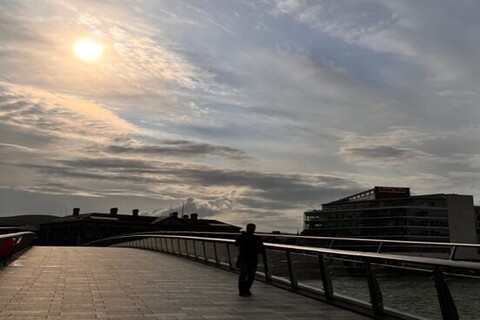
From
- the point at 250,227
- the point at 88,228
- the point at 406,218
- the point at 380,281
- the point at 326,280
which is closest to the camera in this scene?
the point at 380,281

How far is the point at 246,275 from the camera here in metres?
10.2

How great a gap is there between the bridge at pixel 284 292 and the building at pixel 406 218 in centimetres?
10367

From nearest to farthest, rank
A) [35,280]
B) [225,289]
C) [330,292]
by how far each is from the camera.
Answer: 1. [330,292]
2. [225,289]
3. [35,280]

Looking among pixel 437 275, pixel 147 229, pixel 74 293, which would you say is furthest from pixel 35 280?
pixel 147 229

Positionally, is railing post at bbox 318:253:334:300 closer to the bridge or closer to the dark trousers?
the bridge

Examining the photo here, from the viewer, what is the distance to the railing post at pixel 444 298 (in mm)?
6117

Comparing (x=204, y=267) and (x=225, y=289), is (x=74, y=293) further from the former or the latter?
(x=204, y=267)

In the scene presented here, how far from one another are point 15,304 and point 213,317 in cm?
334

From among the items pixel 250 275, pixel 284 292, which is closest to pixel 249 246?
pixel 250 275

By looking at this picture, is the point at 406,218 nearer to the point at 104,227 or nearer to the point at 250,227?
the point at 104,227

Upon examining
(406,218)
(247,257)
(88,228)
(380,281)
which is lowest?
(380,281)

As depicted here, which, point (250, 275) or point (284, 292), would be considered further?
point (284, 292)

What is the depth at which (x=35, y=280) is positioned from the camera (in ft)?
39.1

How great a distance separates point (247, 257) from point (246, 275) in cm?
36
